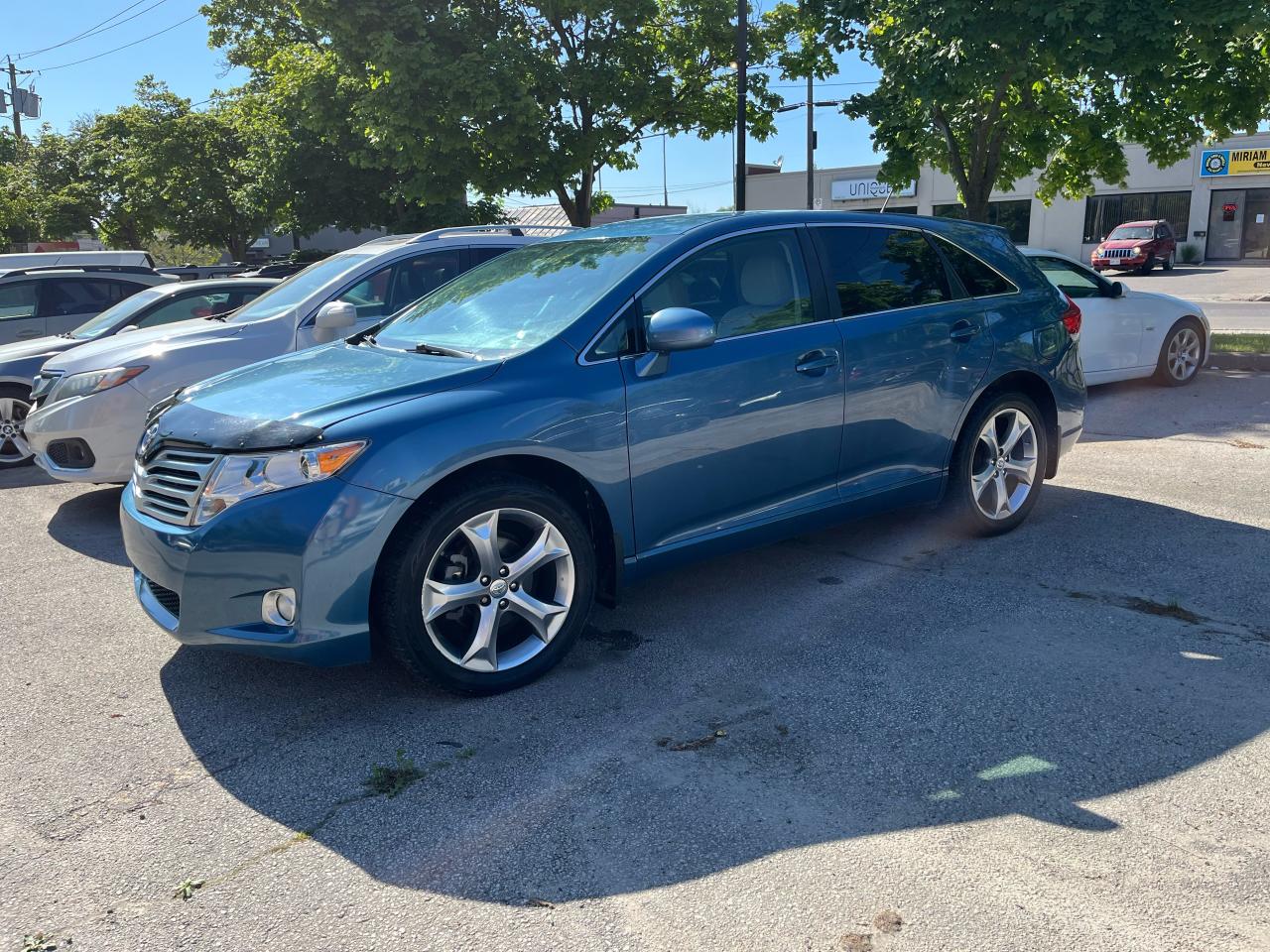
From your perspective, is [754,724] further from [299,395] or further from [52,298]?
[52,298]

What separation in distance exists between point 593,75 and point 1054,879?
15.2 m

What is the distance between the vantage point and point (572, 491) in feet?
13.6

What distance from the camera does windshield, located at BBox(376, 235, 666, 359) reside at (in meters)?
4.33

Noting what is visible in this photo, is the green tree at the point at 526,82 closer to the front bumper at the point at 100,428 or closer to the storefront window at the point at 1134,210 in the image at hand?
the front bumper at the point at 100,428

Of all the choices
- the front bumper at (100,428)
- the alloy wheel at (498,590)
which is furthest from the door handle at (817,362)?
the front bumper at (100,428)

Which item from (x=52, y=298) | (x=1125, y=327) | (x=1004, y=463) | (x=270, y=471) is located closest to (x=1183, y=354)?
(x=1125, y=327)

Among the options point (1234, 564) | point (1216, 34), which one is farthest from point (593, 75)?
point (1234, 564)

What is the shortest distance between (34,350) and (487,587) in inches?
273

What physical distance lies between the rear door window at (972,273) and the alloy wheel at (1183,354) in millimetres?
5698

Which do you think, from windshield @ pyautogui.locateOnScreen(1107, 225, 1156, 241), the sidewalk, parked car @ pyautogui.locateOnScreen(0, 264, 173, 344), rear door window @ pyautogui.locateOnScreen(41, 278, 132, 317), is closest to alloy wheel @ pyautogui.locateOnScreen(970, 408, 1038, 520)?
parked car @ pyautogui.locateOnScreen(0, 264, 173, 344)

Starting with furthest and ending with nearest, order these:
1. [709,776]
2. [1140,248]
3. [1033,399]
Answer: [1140,248]
[1033,399]
[709,776]

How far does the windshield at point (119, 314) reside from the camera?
29.3 feet

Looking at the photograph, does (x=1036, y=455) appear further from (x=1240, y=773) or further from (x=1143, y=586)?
(x=1240, y=773)

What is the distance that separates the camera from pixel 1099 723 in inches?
140
